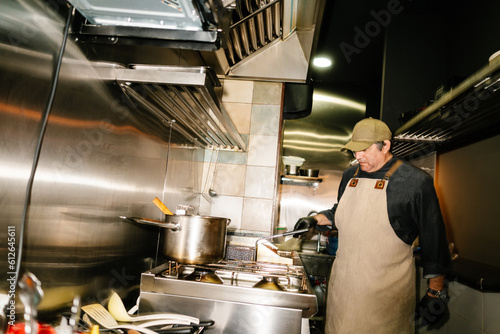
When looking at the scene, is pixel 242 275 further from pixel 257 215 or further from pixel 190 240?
pixel 257 215

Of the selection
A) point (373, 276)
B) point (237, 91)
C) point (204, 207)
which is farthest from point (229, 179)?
point (373, 276)

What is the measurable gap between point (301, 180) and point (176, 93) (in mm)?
2632

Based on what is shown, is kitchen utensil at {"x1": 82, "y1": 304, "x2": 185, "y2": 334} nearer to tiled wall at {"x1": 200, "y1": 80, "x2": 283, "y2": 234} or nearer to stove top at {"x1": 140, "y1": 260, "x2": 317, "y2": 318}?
stove top at {"x1": 140, "y1": 260, "x2": 317, "y2": 318}

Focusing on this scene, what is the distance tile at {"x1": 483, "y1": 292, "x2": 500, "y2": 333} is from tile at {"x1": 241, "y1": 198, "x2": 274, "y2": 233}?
4.92 ft

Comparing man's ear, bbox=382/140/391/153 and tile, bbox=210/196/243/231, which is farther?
tile, bbox=210/196/243/231

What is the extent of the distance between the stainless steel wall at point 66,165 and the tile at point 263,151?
1.32 meters

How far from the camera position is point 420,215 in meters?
1.64

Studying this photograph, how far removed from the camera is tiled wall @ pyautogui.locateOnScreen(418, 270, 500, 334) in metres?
1.69

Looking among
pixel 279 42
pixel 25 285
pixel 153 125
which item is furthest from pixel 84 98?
pixel 279 42

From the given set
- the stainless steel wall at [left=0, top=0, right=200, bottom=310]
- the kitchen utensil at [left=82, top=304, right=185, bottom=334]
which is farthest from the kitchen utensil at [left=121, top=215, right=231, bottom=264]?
the kitchen utensil at [left=82, top=304, right=185, bottom=334]

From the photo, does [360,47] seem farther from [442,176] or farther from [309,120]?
[442,176]

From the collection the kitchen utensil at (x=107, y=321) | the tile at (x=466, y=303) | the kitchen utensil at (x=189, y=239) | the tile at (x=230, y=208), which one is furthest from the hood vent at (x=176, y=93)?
the tile at (x=466, y=303)

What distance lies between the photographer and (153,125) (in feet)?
5.08

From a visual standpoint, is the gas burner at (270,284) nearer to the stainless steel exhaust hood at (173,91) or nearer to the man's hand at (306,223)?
the stainless steel exhaust hood at (173,91)
